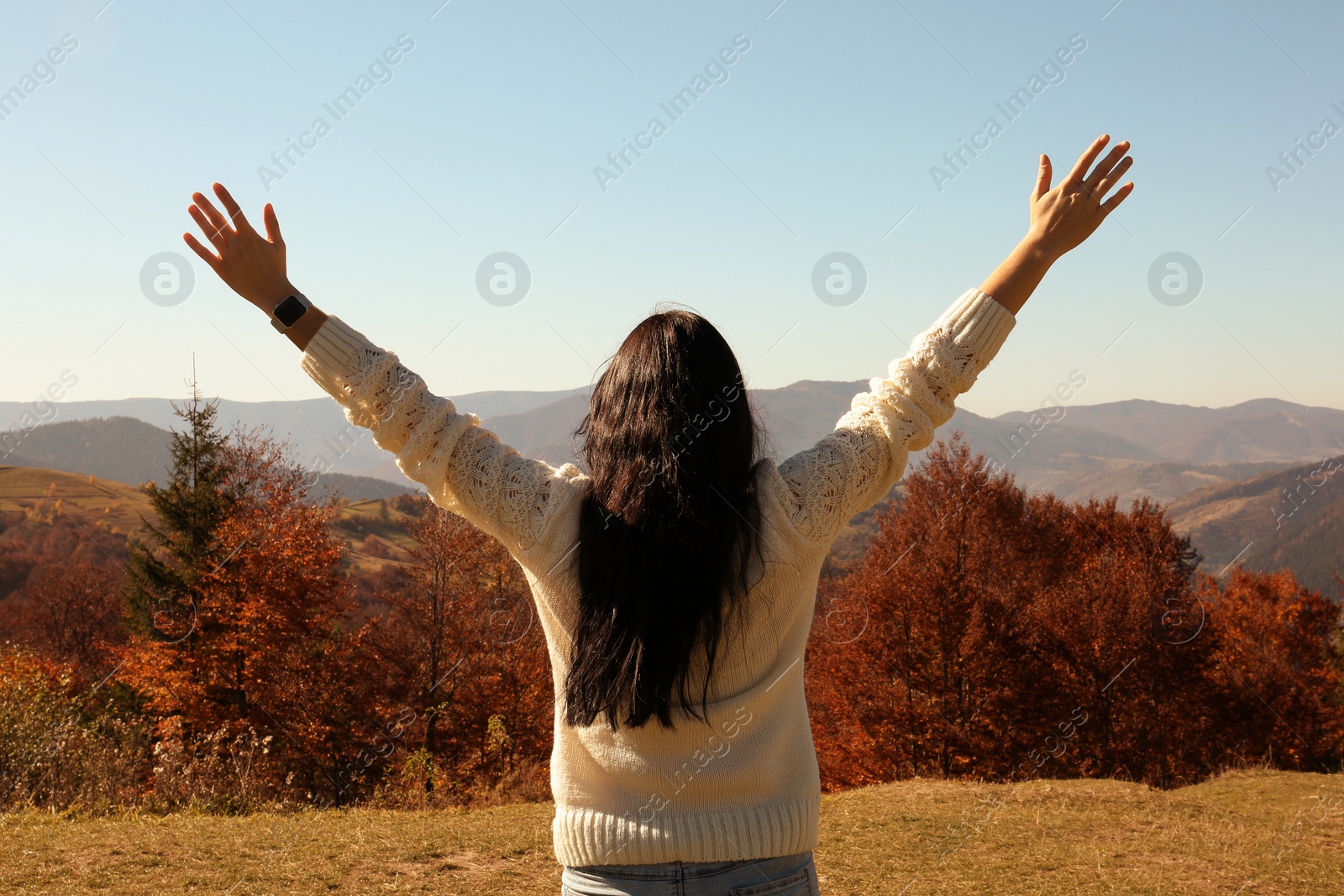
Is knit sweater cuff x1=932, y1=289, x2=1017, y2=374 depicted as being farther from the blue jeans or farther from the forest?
the forest

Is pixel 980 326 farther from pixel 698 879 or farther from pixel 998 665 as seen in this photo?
pixel 998 665

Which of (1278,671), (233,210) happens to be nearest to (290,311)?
(233,210)

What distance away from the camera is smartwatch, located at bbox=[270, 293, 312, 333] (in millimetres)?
1877

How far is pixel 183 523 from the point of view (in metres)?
22.7

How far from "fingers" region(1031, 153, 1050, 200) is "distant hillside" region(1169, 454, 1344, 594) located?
60.3 meters

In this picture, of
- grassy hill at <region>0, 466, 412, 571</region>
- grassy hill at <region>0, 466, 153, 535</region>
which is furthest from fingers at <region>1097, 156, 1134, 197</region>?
grassy hill at <region>0, 466, 153, 535</region>

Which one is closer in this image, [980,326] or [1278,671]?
[980,326]

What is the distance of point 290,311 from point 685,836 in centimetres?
139

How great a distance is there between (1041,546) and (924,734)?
33.8ft

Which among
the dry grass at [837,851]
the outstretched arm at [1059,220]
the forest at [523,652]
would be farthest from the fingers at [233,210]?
the forest at [523,652]

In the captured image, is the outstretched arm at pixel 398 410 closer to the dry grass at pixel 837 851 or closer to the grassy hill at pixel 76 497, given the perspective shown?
the dry grass at pixel 837 851

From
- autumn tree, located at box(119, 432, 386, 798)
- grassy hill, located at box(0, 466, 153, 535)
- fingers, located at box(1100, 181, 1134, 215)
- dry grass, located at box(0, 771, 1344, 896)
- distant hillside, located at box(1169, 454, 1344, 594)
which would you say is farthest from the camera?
distant hillside, located at box(1169, 454, 1344, 594)

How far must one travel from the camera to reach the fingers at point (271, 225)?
195cm

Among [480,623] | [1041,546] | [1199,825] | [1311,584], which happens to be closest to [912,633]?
[1041,546]
